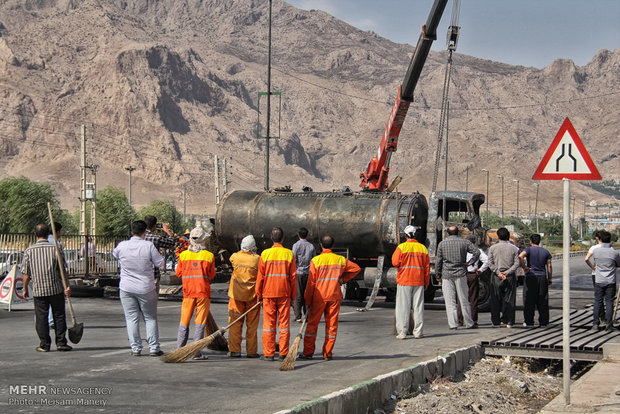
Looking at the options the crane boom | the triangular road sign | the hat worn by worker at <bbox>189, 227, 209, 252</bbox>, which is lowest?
the hat worn by worker at <bbox>189, 227, 209, 252</bbox>

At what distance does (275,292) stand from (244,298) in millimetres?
558

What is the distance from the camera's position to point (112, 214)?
81.8 meters

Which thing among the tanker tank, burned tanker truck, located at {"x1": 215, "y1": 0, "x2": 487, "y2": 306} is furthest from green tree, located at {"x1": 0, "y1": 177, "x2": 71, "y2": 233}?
burned tanker truck, located at {"x1": 215, "y1": 0, "x2": 487, "y2": 306}

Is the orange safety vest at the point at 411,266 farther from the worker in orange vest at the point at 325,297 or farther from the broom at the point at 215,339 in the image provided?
the broom at the point at 215,339

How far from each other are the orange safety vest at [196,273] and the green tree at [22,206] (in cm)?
6507

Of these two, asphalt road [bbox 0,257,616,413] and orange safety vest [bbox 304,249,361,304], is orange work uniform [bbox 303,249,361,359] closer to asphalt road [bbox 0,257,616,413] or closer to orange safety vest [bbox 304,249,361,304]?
orange safety vest [bbox 304,249,361,304]

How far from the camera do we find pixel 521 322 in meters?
16.6

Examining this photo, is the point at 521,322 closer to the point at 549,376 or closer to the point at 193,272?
the point at 549,376

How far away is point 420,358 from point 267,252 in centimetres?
239

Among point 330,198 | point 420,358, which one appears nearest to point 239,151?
point 330,198

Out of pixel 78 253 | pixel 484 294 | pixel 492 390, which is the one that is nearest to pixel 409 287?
pixel 492 390

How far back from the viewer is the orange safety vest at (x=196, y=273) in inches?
434

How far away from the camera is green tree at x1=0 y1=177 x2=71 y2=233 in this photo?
7381cm

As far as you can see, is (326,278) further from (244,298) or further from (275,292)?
(244,298)
